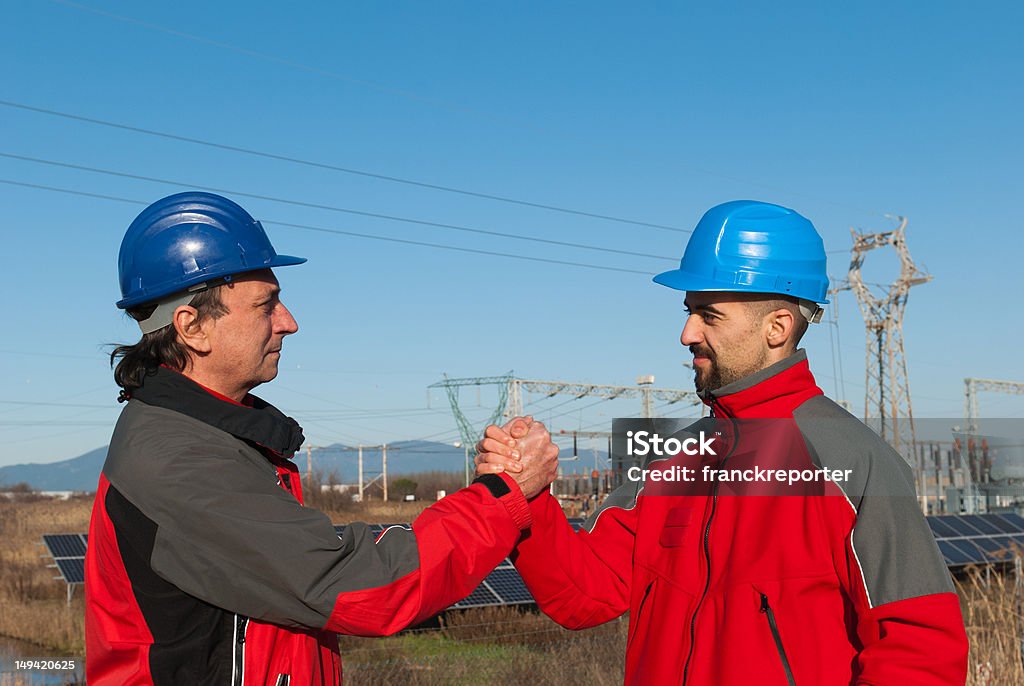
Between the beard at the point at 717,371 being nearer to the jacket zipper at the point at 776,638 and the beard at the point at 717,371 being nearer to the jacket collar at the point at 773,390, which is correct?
the jacket collar at the point at 773,390

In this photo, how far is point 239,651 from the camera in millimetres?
2746

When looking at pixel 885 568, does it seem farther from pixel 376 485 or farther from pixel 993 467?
pixel 376 485

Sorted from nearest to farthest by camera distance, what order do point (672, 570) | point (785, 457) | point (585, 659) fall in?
1. point (785, 457)
2. point (672, 570)
3. point (585, 659)

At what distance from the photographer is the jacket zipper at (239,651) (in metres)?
2.73

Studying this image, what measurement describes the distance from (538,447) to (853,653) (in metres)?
1.11

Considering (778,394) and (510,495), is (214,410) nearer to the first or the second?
(510,495)

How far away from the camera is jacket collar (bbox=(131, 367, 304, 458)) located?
2.93 metres

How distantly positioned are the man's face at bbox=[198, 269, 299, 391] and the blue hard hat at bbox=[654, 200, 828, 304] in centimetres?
128

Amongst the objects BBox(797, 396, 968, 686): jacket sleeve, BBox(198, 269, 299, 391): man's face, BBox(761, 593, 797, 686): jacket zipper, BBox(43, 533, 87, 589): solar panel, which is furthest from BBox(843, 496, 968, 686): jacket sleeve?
BBox(43, 533, 87, 589): solar panel

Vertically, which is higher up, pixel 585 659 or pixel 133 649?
pixel 133 649

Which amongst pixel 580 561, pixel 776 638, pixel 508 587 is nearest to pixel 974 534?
pixel 508 587

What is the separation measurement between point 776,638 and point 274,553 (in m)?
1.34

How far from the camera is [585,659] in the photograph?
9.14m

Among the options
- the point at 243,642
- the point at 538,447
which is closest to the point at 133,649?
the point at 243,642
